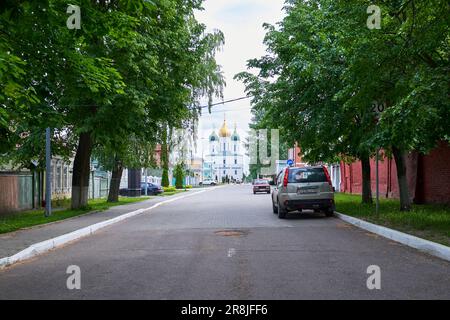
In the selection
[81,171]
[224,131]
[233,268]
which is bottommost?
[233,268]

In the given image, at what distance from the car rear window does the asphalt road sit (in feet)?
13.7

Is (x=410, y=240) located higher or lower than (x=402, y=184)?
lower

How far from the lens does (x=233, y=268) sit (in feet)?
25.7

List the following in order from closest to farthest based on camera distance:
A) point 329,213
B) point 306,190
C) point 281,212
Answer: point 306,190
point 281,212
point 329,213

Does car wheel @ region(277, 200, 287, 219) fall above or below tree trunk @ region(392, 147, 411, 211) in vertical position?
below

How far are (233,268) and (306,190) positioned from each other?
31.4 feet

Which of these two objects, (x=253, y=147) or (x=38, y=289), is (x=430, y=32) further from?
(x=253, y=147)

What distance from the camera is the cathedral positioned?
163250 mm

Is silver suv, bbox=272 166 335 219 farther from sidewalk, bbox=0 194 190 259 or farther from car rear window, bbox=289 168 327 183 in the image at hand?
sidewalk, bbox=0 194 190 259

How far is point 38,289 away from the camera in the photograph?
6617mm

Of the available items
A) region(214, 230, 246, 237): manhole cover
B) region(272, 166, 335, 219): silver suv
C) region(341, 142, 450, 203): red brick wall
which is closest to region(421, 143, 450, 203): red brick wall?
region(341, 142, 450, 203): red brick wall

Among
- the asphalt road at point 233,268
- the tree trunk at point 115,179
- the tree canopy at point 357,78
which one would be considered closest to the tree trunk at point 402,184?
the tree canopy at point 357,78

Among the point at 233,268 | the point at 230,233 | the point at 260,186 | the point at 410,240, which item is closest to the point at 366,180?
the point at 230,233

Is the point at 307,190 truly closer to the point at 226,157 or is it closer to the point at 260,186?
the point at 260,186
